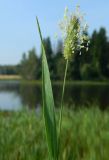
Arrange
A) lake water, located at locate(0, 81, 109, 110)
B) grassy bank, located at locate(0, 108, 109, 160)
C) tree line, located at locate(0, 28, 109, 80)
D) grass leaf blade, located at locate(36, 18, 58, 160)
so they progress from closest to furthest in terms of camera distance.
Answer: grass leaf blade, located at locate(36, 18, 58, 160) → grassy bank, located at locate(0, 108, 109, 160) → lake water, located at locate(0, 81, 109, 110) → tree line, located at locate(0, 28, 109, 80)

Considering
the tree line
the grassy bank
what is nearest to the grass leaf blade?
the grassy bank

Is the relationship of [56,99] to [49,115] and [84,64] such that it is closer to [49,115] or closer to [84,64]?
[49,115]

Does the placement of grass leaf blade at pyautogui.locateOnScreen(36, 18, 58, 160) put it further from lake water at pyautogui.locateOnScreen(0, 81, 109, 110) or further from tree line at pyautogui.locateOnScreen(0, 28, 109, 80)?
tree line at pyautogui.locateOnScreen(0, 28, 109, 80)

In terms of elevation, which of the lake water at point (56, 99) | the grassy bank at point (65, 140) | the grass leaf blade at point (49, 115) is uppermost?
the grass leaf blade at point (49, 115)

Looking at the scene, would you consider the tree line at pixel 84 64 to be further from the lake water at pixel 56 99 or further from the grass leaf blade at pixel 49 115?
the grass leaf blade at pixel 49 115

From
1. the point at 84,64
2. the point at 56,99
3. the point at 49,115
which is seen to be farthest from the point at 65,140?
the point at 84,64

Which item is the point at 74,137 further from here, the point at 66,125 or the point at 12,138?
the point at 12,138

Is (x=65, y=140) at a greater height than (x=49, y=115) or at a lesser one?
lesser

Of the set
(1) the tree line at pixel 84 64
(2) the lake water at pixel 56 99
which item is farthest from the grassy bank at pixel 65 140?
(1) the tree line at pixel 84 64
